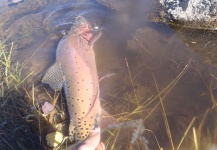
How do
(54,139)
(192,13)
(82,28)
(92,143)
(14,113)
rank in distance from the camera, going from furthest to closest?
(82,28) < (192,13) < (14,113) < (54,139) < (92,143)

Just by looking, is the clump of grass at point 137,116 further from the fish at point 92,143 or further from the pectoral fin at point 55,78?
the pectoral fin at point 55,78

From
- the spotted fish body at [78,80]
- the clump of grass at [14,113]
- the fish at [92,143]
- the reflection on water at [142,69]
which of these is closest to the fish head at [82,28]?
the spotted fish body at [78,80]

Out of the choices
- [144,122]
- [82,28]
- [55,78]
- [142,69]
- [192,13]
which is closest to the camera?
[144,122]

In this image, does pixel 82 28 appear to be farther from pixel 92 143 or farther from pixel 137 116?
pixel 92 143

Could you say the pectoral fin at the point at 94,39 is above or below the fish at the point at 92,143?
above

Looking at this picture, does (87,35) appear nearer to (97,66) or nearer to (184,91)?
(97,66)

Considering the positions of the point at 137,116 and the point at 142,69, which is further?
the point at 142,69

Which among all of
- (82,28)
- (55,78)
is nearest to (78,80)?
(55,78)
